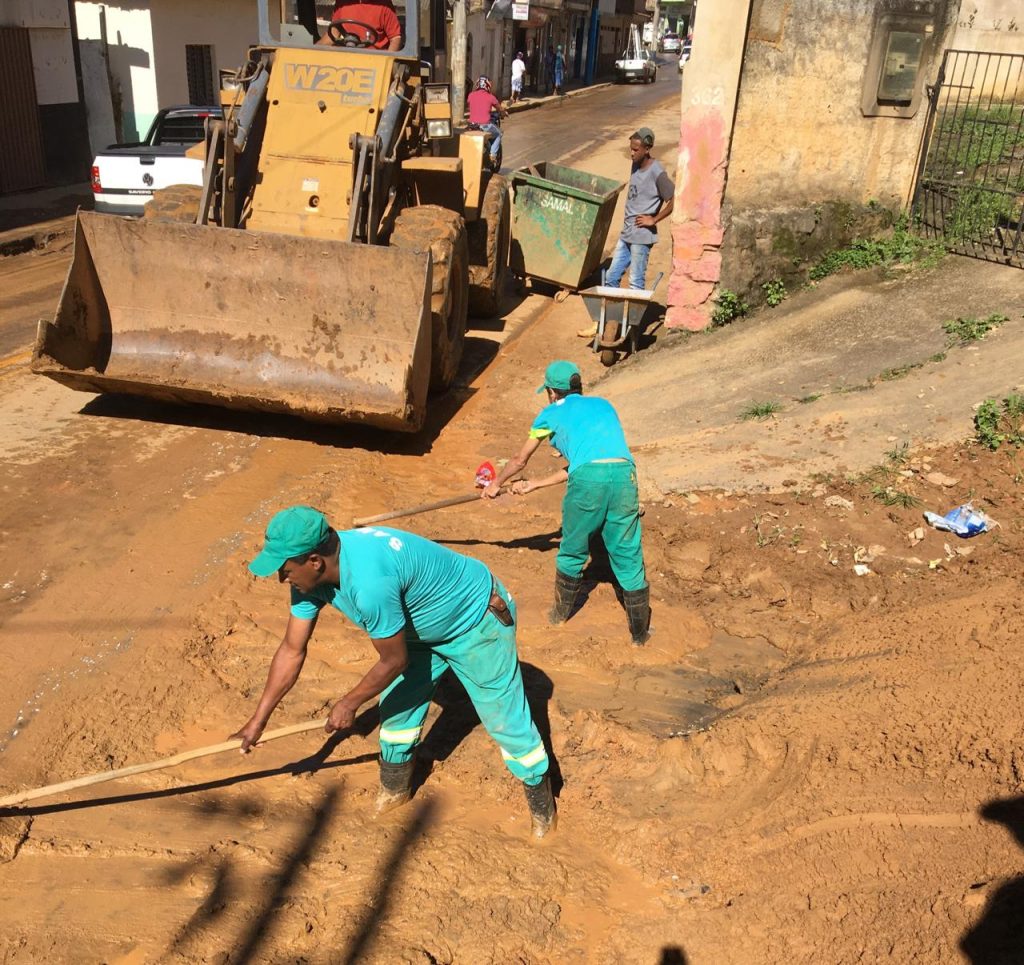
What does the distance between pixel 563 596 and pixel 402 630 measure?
2205mm

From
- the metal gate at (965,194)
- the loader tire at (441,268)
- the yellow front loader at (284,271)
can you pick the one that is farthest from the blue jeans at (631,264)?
the metal gate at (965,194)

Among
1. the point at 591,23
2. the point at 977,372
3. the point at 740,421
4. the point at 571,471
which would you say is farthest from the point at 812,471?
the point at 591,23

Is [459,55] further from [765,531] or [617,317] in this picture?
[765,531]

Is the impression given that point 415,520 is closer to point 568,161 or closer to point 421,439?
point 421,439

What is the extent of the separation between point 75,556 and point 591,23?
48.2 m

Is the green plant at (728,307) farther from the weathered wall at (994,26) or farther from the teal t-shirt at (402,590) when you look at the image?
the weathered wall at (994,26)

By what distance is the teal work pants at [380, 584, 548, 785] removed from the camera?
4.11 metres

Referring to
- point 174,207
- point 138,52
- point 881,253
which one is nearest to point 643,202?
point 881,253

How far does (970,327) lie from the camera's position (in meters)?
8.23

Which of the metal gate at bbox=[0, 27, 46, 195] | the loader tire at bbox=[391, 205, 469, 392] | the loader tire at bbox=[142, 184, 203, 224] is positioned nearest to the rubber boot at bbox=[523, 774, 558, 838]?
the loader tire at bbox=[391, 205, 469, 392]

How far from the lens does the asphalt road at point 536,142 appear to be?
10.9m

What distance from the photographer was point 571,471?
535cm

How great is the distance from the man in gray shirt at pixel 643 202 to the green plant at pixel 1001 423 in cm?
424

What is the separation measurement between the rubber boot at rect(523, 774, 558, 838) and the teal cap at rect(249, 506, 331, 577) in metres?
1.59
